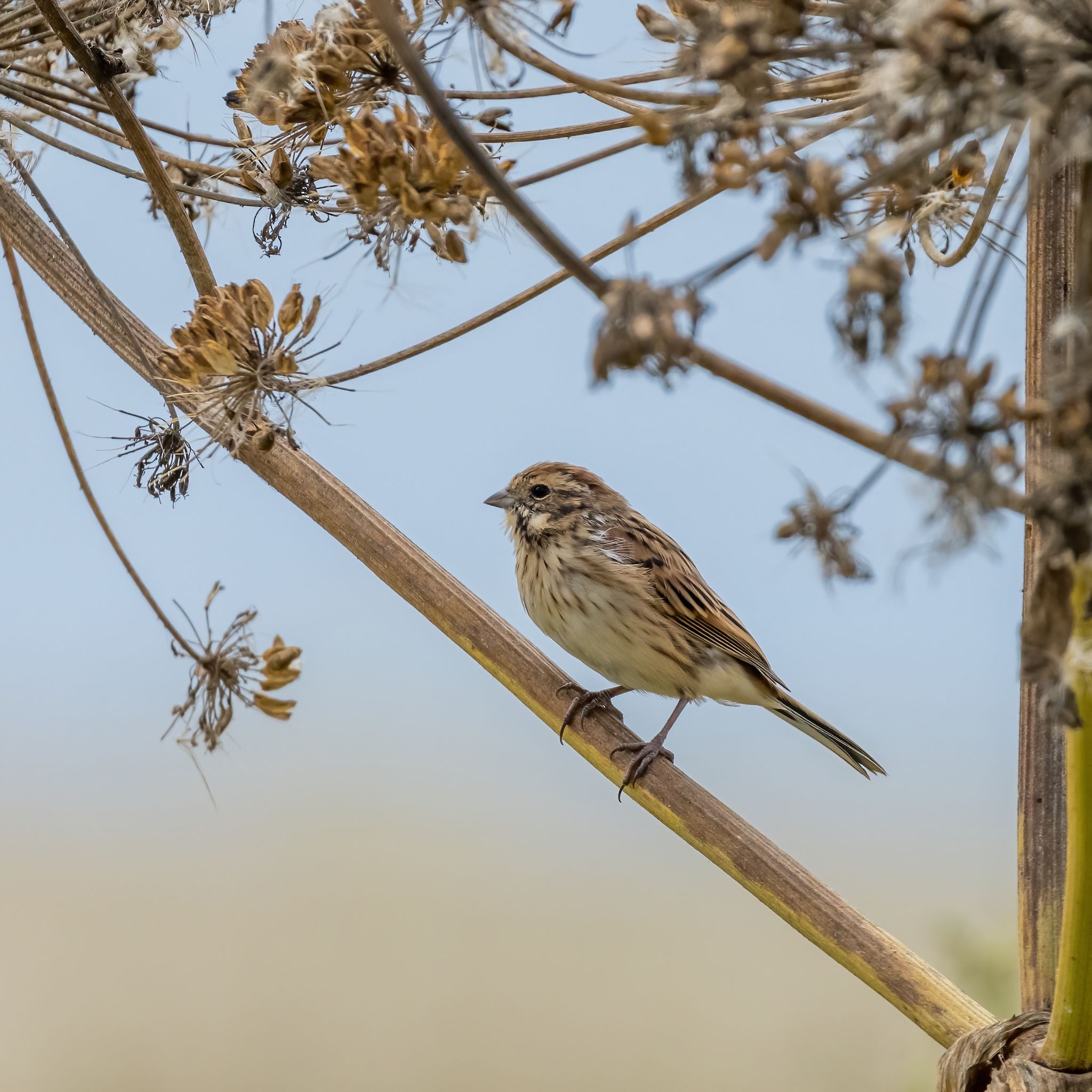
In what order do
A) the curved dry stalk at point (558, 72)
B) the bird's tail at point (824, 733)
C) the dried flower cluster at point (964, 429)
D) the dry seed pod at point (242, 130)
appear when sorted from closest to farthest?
the dried flower cluster at point (964, 429) < the curved dry stalk at point (558, 72) < the dry seed pod at point (242, 130) < the bird's tail at point (824, 733)

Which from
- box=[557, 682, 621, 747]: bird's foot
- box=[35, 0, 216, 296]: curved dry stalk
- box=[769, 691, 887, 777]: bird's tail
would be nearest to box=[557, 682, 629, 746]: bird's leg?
box=[557, 682, 621, 747]: bird's foot

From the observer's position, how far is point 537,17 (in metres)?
1.90

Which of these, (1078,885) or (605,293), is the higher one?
(1078,885)

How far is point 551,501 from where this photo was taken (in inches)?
177

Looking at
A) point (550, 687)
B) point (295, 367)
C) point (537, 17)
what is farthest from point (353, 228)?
point (550, 687)

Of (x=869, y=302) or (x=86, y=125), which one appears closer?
(x=869, y=302)

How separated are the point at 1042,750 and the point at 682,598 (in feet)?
7.69

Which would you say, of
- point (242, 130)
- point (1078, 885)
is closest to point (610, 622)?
point (242, 130)

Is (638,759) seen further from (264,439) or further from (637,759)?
(264,439)

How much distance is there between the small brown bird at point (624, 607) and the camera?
428 cm

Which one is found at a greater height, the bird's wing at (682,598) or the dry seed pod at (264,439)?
the bird's wing at (682,598)

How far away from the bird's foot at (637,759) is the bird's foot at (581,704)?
111mm

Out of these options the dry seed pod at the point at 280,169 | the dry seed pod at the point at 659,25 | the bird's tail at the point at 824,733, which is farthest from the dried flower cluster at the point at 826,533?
the bird's tail at the point at 824,733

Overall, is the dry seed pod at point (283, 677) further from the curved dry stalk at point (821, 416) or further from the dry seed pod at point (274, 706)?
the curved dry stalk at point (821, 416)
